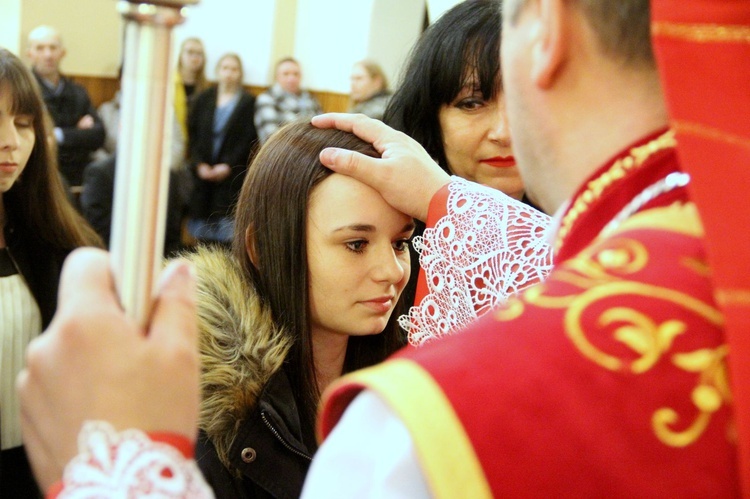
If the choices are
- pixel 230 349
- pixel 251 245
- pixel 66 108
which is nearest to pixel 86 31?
Result: pixel 66 108

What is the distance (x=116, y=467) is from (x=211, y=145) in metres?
5.88

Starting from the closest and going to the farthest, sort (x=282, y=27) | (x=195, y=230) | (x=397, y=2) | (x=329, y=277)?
(x=329, y=277) → (x=195, y=230) → (x=397, y=2) → (x=282, y=27)

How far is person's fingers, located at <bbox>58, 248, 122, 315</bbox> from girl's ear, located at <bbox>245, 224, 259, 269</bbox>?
127 cm

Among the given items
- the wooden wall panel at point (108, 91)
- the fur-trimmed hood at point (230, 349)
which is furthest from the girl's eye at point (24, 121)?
the wooden wall panel at point (108, 91)

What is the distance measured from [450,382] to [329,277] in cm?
126

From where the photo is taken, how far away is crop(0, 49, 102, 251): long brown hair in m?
2.80

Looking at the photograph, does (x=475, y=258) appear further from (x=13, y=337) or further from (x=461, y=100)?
(x=13, y=337)

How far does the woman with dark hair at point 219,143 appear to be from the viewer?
6078 millimetres

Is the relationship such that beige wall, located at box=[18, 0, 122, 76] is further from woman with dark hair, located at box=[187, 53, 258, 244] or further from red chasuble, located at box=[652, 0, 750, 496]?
red chasuble, located at box=[652, 0, 750, 496]

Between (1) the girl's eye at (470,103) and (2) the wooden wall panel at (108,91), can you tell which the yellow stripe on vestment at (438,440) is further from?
(2) the wooden wall panel at (108,91)

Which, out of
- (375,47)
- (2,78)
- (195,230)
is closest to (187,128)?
(195,230)

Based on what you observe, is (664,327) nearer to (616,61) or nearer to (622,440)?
(622,440)

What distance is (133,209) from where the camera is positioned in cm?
72

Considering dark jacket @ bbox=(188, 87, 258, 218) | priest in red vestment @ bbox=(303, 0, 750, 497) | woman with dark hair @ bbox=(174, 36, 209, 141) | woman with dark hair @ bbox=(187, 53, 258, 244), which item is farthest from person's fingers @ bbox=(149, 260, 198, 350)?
woman with dark hair @ bbox=(174, 36, 209, 141)
